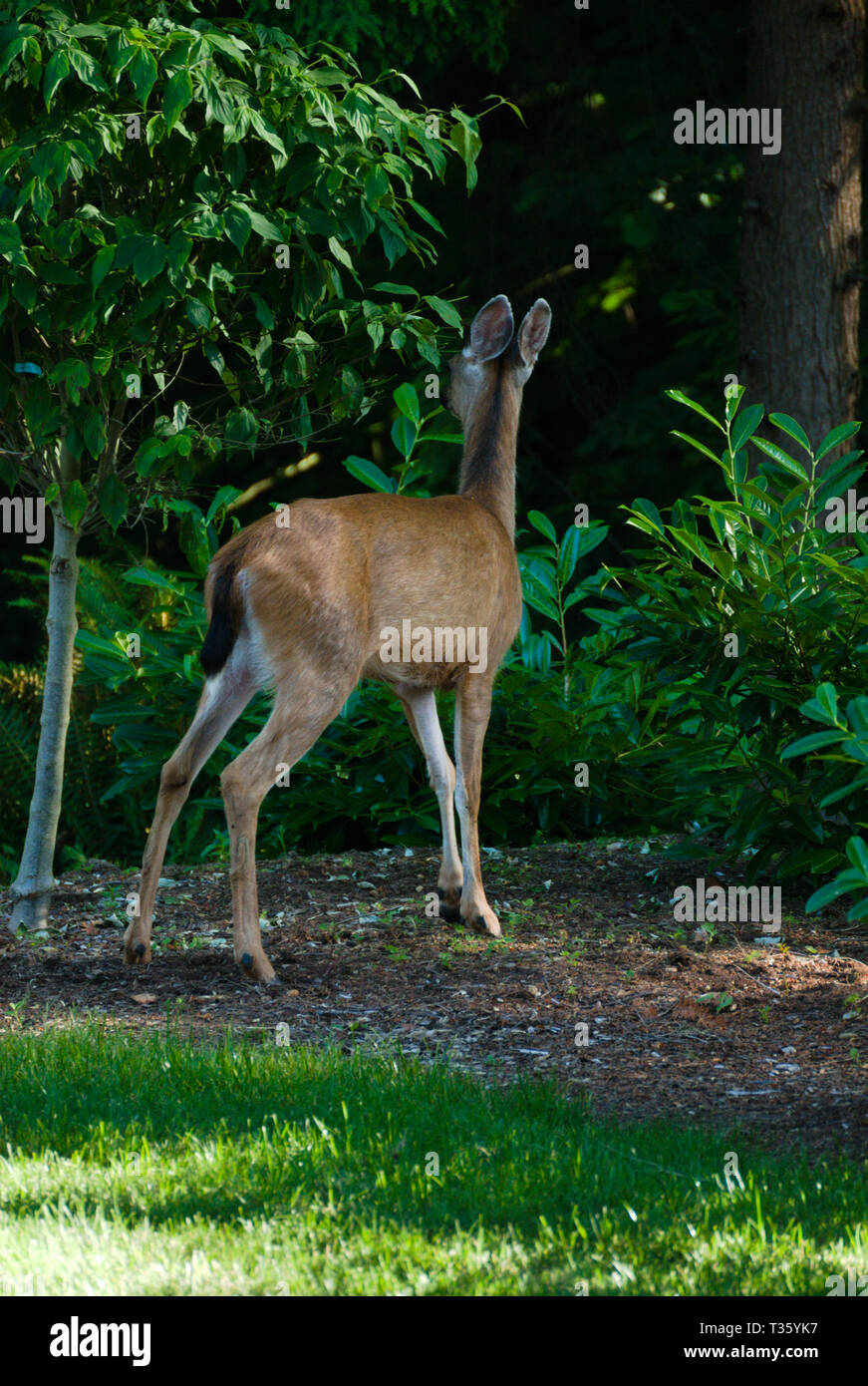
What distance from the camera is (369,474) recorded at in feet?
28.2

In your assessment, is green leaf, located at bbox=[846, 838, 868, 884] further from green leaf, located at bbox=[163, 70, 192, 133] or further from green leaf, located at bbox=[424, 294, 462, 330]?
green leaf, located at bbox=[163, 70, 192, 133]

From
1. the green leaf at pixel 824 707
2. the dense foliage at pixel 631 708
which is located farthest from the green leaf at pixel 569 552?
the green leaf at pixel 824 707

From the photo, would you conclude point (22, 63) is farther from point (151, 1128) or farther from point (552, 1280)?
point (552, 1280)

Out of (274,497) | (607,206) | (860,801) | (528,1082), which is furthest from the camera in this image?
(274,497)

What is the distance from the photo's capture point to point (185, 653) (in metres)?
9.00

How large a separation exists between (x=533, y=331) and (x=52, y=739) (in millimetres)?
2840

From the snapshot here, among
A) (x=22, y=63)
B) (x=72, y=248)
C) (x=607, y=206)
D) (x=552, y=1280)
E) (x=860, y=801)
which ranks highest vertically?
(x=607, y=206)

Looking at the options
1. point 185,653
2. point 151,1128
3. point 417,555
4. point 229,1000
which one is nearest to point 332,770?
point 185,653

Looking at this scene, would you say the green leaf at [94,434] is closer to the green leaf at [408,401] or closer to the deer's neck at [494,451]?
the deer's neck at [494,451]

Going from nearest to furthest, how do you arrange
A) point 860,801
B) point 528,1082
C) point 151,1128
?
point 151,1128
point 528,1082
point 860,801

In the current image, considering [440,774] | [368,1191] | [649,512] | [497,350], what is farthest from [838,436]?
[368,1191]

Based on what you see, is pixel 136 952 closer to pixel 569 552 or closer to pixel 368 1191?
pixel 368 1191

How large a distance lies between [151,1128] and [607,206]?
383 inches

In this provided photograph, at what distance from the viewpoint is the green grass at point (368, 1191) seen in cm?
336
